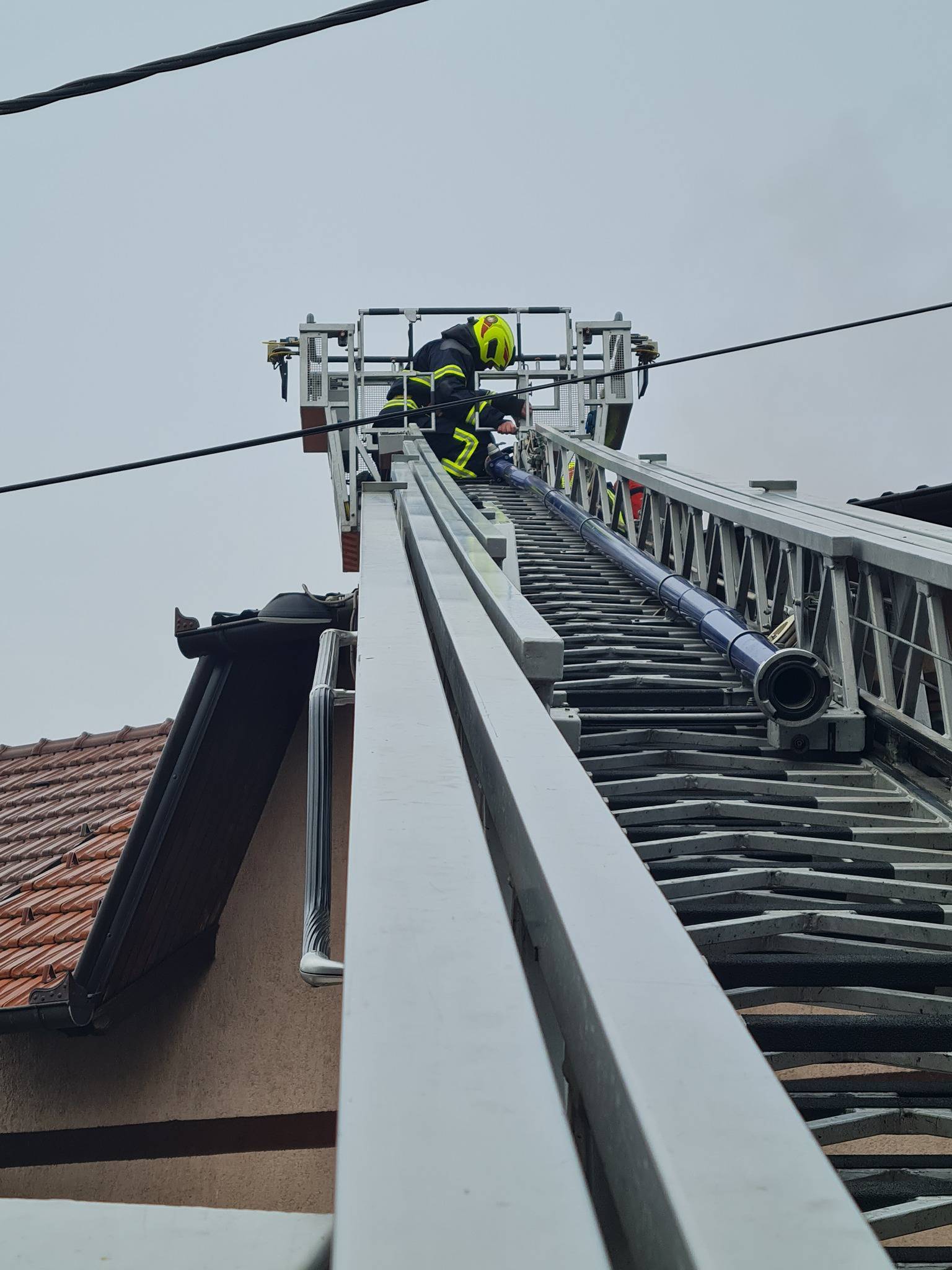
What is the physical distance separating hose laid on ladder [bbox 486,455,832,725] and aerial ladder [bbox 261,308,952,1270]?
20 millimetres

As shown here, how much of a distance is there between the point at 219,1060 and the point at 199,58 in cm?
401

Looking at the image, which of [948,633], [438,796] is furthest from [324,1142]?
[438,796]

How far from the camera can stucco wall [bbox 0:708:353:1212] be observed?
4.99 metres

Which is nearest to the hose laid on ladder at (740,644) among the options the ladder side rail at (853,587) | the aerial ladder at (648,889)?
the aerial ladder at (648,889)

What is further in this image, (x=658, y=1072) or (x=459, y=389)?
(x=459, y=389)

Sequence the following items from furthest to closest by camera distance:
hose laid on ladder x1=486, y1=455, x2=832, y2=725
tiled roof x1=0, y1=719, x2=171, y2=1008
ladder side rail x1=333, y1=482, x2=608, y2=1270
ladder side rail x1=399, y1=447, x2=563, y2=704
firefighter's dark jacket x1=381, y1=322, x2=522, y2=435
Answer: firefighter's dark jacket x1=381, y1=322, x2=522, y2=435 → tiled roof x1=0, y1=719, x2=171, y2=1008 → hose laid on ladder x1=486, y1=455, x2=832, y2=725 → ladder side rail x1=399, y1=447, x2=563, y2=704 → ladder side rail x1=333, y1=482, x2=608, y2=1270

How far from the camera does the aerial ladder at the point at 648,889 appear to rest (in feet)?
2.93

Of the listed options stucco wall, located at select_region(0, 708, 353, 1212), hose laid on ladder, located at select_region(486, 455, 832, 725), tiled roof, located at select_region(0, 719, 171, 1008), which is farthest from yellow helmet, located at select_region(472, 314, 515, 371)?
stucco wall, located at select_region(0, 708, 353, 1212)

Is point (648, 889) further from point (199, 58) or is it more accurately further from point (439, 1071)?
point (199, 58)

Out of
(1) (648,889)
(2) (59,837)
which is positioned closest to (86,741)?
(2) (59,837)

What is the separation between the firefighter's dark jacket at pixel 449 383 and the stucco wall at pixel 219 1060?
6.61m

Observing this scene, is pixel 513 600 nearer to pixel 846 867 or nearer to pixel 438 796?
pixel 846 867

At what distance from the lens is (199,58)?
10.7 ft

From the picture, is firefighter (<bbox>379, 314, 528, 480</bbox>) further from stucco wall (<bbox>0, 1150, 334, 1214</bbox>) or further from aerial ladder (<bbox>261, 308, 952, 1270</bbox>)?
stucco wall (<bbox>0, 1150, 334, 1214</bbox>)
